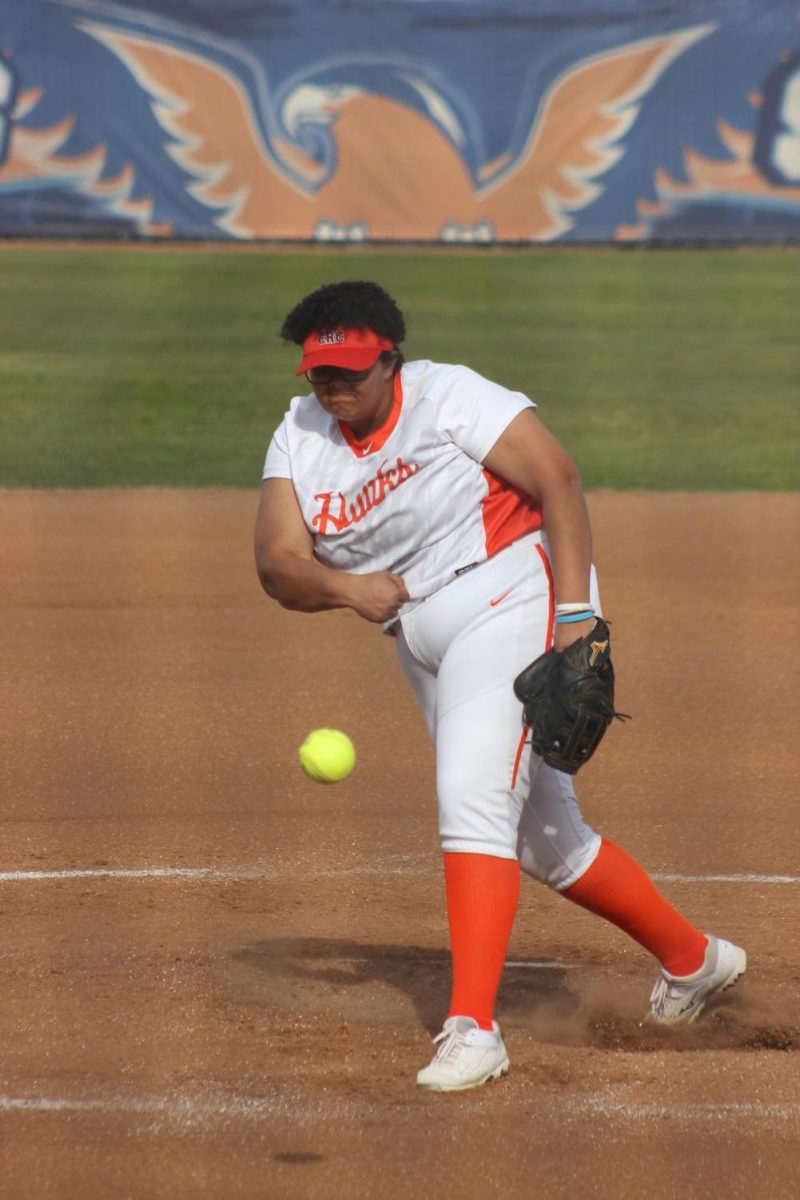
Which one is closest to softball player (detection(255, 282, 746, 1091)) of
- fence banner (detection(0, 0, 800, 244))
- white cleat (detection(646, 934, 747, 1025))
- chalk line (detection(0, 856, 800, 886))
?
white cleat (detection(646, 934, 747, 1025))

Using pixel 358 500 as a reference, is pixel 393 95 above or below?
above

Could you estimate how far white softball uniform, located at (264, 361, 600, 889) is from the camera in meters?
3.56

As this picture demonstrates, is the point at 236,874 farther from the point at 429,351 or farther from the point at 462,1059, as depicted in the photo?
the point at 429,351

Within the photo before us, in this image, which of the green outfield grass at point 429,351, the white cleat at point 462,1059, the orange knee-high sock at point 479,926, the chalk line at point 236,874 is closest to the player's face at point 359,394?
the orange knee-high sock at point 479,926

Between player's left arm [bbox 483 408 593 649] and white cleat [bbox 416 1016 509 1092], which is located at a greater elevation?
player's left arm [bbox 483 408 593 649]

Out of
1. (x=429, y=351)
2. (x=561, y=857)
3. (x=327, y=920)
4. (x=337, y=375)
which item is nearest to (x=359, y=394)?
(x=337, y=375)

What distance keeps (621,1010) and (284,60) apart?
16.9 meters

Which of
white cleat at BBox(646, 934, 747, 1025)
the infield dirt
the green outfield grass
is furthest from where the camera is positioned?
the green outfield grass

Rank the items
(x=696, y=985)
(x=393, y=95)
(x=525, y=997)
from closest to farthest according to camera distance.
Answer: (x=696, y=985)
(x=525, y=997)
(x=393, y=95)

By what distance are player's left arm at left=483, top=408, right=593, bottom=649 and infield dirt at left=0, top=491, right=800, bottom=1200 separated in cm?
100

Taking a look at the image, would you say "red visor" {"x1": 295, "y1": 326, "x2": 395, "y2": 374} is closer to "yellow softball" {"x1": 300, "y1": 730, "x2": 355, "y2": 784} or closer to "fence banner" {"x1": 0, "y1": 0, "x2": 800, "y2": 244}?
"yellow softball" {"x1": 300, "y1": 730, "x2": 355, "y2": 784}

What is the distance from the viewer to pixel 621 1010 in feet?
13.3

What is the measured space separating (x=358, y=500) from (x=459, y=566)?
0.25 m

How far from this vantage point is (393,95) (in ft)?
63.3
